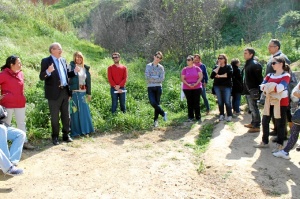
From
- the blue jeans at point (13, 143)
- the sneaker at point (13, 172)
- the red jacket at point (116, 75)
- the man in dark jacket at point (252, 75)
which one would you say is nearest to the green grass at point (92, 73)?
the red jacket at point (116, 75)

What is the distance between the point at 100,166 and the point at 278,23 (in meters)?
17.3

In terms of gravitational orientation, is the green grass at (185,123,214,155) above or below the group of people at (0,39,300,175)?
below

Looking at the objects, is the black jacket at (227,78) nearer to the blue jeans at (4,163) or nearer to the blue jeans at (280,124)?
the blue jeans at (280,124)

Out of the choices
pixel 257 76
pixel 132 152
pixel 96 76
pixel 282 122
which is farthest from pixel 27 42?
pixel 282 122

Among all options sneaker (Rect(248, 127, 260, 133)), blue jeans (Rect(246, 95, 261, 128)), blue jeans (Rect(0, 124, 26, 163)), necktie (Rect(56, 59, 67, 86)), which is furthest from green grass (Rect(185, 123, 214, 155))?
blue jeans (Rect(0, 124, 26, 163))

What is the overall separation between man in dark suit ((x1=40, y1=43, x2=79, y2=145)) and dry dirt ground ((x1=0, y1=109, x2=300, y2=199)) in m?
0.49

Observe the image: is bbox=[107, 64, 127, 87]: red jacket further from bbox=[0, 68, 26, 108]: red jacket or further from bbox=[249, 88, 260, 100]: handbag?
bbox=[249, 88, 260, 100]: handbag

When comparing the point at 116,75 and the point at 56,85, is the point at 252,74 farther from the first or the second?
the point at 56,85

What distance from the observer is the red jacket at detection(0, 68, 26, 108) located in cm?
555

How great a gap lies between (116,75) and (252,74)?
117 inches

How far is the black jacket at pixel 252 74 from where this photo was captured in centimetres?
639

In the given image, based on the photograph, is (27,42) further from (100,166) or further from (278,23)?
(278,23)

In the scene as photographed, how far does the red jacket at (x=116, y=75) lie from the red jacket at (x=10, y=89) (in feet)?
7.69

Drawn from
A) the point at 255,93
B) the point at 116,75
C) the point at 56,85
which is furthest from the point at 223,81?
the point at 56,85
